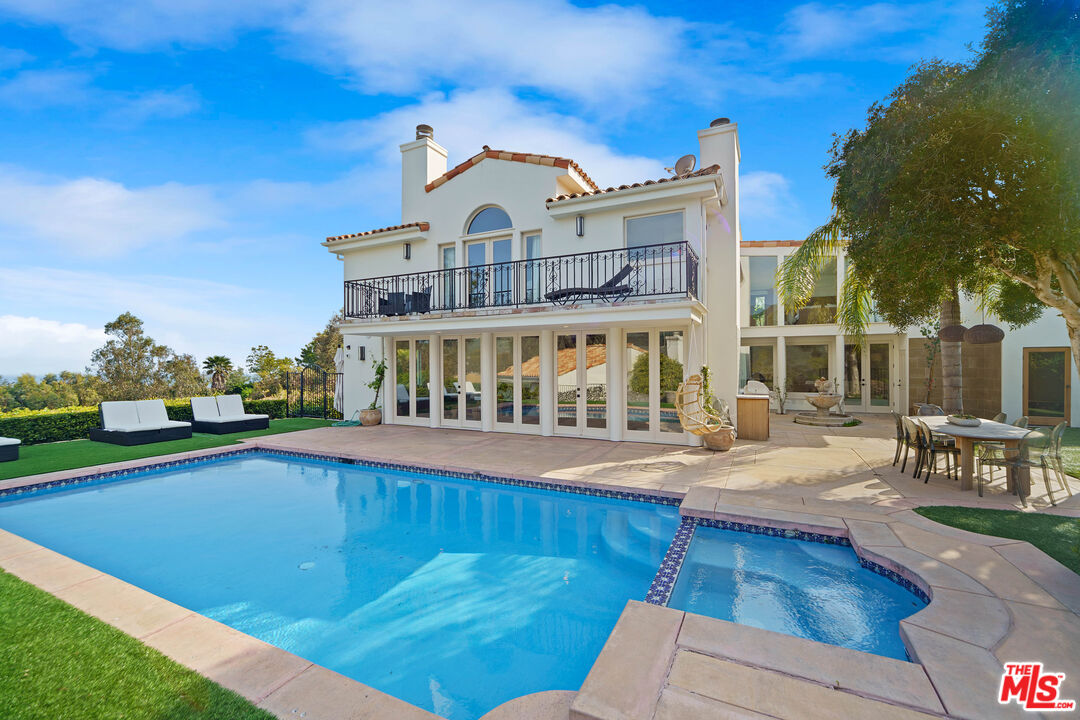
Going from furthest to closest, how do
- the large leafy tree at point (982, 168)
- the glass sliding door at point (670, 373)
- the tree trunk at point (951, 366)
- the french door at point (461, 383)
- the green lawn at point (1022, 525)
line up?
the french door at point (461, 383)
the glass sliding door at point (670, 373)
the tree trunk at point (951, 366)
the large leafy tree at point (982, 168)
the green lawn at point (1022, 525)

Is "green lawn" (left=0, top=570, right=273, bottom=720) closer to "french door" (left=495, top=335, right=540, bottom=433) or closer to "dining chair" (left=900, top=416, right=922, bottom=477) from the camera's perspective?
"dining chair" (left=900, top=416, right=922, bottom=477)

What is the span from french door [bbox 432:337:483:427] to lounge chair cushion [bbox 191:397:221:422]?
6768mm

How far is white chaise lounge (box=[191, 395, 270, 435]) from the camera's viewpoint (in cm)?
1335

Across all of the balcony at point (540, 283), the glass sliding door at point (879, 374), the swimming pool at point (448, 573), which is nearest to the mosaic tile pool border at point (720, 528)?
the swimming pool at point (448, 573)

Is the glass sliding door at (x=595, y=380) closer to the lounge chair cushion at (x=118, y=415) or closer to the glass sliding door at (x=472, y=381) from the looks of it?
the glass sliding door at (x=472, y=381)

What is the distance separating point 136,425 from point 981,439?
17951mm

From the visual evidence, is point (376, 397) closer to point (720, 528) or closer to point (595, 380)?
point (595, 380)

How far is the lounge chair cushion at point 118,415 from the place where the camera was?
1179 centimetres

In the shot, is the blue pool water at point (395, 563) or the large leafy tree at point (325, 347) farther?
the large leafy tree at point (325, 347)

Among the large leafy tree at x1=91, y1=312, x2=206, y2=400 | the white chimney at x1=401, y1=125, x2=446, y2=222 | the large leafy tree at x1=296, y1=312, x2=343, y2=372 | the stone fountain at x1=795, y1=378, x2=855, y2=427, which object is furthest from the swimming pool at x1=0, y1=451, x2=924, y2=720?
the large leafy tree at x1=296, y1=312, x2=343, y2=372

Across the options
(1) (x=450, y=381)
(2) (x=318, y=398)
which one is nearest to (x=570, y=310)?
(1) (x=450, y=381)

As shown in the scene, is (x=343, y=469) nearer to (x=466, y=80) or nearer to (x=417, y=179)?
(x=417, y=179)

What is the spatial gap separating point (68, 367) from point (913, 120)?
46.9m

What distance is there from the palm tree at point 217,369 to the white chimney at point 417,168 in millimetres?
23742
